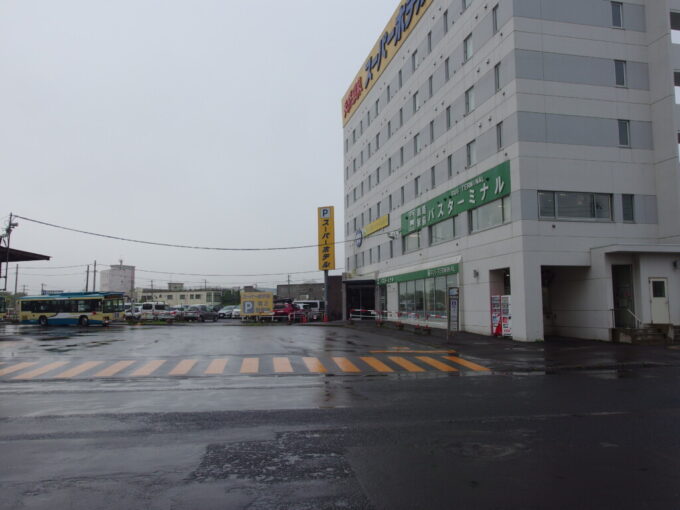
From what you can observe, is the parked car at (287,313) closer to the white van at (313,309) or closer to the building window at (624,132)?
the white van at (313,309)

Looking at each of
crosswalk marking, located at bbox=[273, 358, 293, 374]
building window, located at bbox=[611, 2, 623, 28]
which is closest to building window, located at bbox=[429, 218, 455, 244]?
building window, located at bbox=[611, 2, 623, 28]

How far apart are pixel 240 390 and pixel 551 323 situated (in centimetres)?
1885

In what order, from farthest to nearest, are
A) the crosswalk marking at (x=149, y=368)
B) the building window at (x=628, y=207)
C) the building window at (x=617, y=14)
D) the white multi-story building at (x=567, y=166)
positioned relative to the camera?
the building window at (x=617, y=14), the building window at (x=628, y=207), the white multi-story building at (x=567, y=166), the crosswalk marking at (x=149, y=368)

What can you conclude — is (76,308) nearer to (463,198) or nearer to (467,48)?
(463,198)

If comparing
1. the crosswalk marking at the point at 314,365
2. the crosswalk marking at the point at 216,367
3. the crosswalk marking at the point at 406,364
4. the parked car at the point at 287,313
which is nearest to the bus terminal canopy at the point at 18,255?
the parked car at the point at 287,313

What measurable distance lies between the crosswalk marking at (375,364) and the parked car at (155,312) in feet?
127

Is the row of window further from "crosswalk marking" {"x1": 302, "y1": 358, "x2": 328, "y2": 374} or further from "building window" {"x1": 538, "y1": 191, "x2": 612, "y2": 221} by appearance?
"crosswalk marking" {"x1": 302, "y1": 358, "x2": 328, "y2": 374}

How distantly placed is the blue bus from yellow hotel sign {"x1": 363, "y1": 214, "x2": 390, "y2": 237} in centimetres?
2275

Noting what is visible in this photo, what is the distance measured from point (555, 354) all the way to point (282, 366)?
918 centimetres

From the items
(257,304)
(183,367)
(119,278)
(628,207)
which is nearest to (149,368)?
(183,367)

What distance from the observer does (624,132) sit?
947 inches

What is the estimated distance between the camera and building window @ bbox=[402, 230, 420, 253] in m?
35.3

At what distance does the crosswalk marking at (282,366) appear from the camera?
1399 cm

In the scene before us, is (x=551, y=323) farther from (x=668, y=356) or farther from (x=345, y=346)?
(x=345, y=346)
